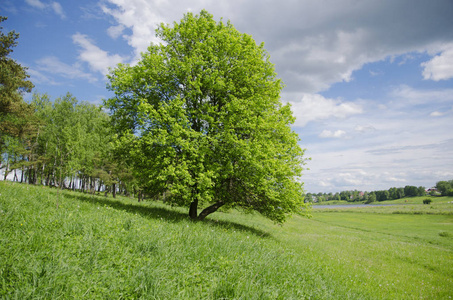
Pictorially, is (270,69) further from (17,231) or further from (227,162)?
(17,231)

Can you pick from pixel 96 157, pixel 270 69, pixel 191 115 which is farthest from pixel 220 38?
Answer: pixel 96 157

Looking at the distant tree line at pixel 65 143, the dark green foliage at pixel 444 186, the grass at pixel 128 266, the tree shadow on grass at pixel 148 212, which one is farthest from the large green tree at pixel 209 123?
the dark green foliage at pixel 444 186

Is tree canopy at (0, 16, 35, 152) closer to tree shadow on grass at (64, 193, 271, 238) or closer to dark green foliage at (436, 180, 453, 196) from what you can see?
tree shadow on grass at (64, 193, 271, 238)

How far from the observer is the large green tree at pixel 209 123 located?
41.6 ft

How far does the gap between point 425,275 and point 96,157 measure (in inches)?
1887

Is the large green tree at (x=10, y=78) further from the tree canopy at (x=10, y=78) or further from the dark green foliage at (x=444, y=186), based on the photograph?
the dark green foliage at (x=444, y=186)

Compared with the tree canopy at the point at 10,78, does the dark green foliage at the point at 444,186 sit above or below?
below

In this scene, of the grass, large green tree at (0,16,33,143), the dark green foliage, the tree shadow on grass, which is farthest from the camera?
the dark green foliage

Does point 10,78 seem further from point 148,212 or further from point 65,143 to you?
point 65,143

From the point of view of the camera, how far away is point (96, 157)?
137 feet

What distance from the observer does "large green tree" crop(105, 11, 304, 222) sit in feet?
41.6

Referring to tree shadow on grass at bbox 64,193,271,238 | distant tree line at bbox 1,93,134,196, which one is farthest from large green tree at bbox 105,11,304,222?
distant tree line at bbox 1,93,134,196

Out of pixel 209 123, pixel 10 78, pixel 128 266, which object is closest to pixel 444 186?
pixel 209 123

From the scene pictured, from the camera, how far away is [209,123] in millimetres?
14500
